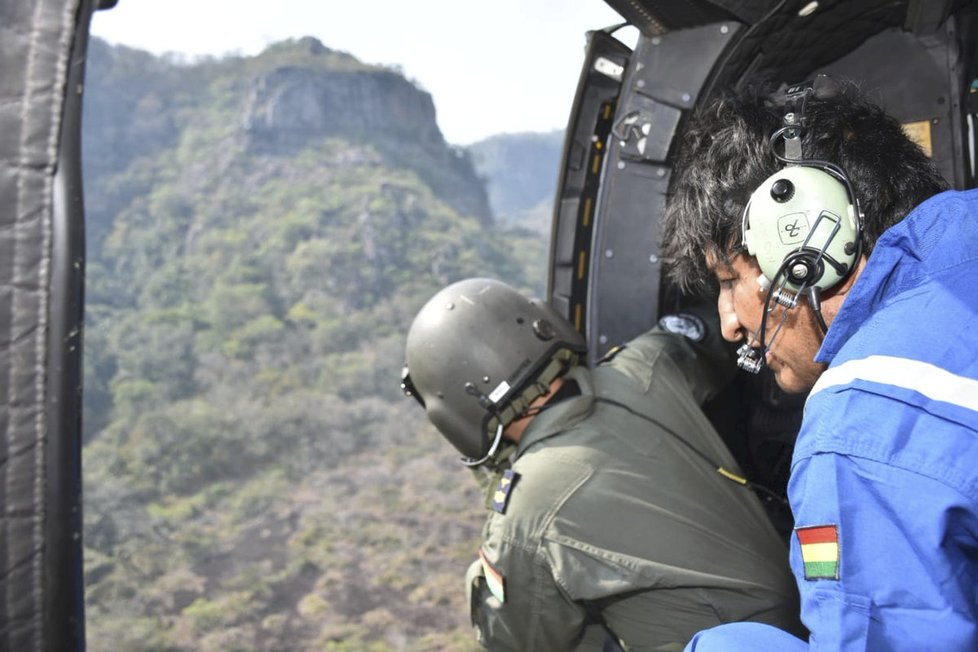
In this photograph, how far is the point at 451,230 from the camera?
38938 millimetres

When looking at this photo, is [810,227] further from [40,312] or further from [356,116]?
[356,116]

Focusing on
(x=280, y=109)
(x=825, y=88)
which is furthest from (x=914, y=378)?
(x=280, y=109)

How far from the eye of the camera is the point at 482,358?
2.33 m

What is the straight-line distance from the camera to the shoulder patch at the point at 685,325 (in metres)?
2.53

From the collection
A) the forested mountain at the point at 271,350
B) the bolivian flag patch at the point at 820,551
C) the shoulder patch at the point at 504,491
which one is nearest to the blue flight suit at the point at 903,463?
the bolivian flag patch at the point at 820,551

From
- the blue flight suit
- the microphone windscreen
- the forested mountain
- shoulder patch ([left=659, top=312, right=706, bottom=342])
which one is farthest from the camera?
the forested mountain

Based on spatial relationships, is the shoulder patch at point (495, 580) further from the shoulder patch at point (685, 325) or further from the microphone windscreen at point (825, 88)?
the microphone windscreen at point (825, 88)

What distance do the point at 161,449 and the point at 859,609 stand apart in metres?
27.3

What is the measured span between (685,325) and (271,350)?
30.7 meters

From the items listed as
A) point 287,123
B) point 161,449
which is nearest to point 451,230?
point 287,123

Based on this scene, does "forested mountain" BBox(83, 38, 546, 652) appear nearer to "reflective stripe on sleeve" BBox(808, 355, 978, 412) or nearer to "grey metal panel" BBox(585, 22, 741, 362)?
"grey metal panel" BBox(585, 22, 741, 362)

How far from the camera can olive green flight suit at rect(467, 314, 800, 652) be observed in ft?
6.15

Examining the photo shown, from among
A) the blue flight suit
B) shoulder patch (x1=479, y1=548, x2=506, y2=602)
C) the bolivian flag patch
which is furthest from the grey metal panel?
the bolivian flag patch

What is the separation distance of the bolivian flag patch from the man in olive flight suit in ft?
3.07
